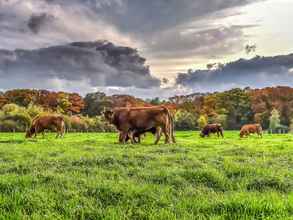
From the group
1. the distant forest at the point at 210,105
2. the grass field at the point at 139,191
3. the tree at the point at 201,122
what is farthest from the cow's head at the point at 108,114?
the tree at the point at 201,122

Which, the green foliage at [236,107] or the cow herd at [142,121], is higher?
the green foliage at [236,107]

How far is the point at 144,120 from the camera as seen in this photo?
22.3m

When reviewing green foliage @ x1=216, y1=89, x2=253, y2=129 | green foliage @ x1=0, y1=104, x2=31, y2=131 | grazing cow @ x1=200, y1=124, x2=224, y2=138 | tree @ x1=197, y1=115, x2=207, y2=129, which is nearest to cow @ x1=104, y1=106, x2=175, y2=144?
grazing cow @ x1=200, y1=124, x2=224, y2=138

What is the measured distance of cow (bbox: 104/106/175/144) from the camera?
873 inches

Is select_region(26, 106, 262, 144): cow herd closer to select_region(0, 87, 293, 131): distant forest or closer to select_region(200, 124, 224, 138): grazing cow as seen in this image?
select_region(200, 124, 224, 138): grazing cow

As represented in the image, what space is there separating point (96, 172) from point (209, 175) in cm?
267

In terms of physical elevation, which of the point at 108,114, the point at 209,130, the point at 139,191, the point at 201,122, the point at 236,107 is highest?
the point at 236,107

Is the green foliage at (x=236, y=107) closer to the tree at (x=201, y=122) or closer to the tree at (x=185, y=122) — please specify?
the tree at (x=201, y=122)

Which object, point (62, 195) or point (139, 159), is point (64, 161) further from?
point (62, 195)

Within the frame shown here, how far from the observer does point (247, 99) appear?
3548 inches

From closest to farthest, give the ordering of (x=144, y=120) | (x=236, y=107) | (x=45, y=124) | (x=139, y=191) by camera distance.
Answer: (x=139, y=191) → (x=144, y=120) → (x=45, y=124) → (x=236, y=107)

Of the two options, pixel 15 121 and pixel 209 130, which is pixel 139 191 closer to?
pixel 209 130

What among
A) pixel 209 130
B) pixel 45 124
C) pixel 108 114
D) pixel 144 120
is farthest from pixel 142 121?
pixel 209 130

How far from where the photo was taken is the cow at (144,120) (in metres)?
22.2
